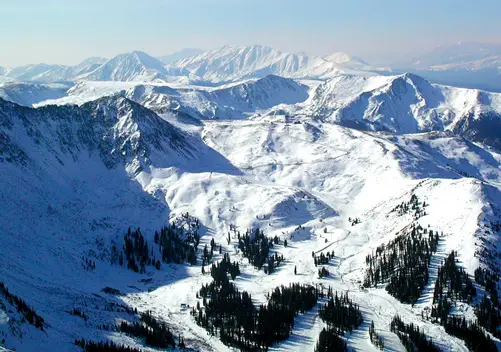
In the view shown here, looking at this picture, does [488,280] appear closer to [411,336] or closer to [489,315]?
[489,315]

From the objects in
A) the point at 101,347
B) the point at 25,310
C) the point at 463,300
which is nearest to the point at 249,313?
the point at 101,347

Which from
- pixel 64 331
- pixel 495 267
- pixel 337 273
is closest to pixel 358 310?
pixel 337 273

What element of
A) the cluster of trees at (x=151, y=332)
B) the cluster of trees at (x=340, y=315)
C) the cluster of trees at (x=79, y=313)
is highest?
the cluster of trees at (x=340, y=315)

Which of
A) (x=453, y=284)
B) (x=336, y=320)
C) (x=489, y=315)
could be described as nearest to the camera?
(x=489, y=315)

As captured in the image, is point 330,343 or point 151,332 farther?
point 330,343

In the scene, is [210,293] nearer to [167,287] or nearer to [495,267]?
[167,287]

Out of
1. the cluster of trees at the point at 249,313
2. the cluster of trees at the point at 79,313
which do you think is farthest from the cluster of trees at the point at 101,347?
the cluster of trees at the point at 249,313

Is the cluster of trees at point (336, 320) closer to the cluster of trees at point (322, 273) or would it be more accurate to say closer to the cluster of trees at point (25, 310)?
the cluster of trees at point (322, 273)

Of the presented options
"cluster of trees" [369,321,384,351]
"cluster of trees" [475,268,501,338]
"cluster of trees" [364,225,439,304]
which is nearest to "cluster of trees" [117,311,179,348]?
"cluster of trees" [369,321,384,351]

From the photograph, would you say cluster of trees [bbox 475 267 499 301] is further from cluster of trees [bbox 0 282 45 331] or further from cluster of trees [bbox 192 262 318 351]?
cluster of trees [bbox 0 282 45 331]
